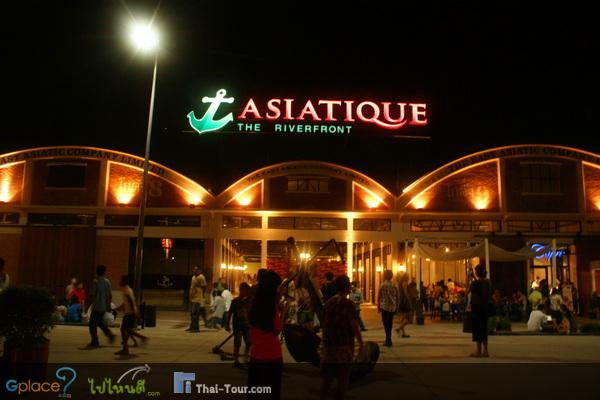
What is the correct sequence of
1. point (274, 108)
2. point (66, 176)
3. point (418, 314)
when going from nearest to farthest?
point (418, 314)
point (66, 176)
point (274, 108)

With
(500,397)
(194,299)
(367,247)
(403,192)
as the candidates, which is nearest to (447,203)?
(403,192)

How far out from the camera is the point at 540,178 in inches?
933

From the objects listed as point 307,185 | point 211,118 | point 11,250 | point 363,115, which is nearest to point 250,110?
point 211,118

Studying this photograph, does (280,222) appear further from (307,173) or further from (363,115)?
(363,115)

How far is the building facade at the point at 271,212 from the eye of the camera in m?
23.2

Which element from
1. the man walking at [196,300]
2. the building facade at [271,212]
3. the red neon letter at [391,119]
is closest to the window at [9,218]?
the building facade at [271,212]

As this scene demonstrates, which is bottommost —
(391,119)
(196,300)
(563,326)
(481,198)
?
(563,326)

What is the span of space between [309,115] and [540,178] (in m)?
10.7

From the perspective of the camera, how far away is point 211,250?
23.5 metres

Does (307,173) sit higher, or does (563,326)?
(307,173)

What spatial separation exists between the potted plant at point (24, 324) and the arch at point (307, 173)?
1521 cm

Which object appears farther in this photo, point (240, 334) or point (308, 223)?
point (308, 223)

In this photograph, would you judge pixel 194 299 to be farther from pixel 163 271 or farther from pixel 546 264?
pixel 546 264

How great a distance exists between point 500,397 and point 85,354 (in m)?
7.71
